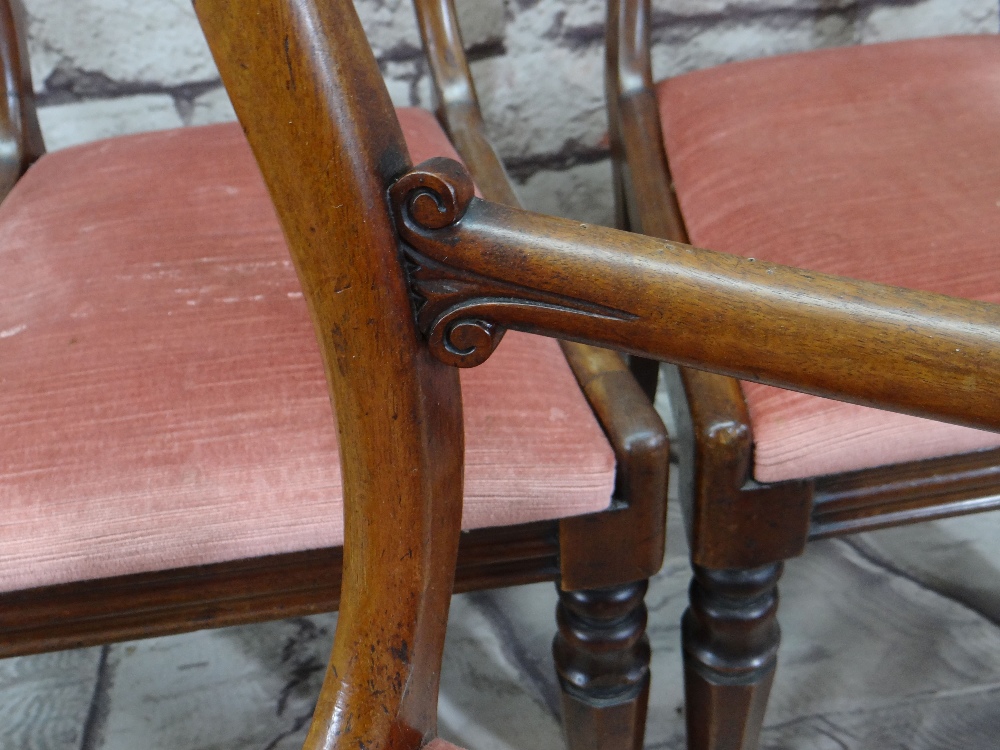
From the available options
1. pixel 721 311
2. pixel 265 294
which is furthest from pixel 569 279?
pixel 265 294

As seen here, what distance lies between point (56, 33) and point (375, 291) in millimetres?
1073

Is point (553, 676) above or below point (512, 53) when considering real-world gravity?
below

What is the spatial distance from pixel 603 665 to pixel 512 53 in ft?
2.93

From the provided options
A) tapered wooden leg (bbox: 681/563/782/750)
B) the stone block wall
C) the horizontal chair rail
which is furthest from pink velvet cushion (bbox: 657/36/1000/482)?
the stone block wall

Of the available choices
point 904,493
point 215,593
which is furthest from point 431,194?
point 904,493

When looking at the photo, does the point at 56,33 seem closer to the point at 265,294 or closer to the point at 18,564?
the point at 265,294

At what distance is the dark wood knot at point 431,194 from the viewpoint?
356mm

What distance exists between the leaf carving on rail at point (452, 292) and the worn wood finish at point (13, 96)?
0.73 metres

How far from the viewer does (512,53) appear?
4.29 feet

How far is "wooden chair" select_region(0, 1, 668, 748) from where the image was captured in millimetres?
560

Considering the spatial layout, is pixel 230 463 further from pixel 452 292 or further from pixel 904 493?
pixel 904 493

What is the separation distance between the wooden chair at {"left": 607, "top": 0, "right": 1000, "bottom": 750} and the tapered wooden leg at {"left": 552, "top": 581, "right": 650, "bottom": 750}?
2.2 inches

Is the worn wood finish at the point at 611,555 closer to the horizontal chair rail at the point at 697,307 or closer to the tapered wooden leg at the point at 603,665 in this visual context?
the tapered wooden leg at the point at 603,665

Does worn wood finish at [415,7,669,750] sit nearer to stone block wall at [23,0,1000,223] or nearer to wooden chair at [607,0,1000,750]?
wooden chair at [607,0,1000,750]
